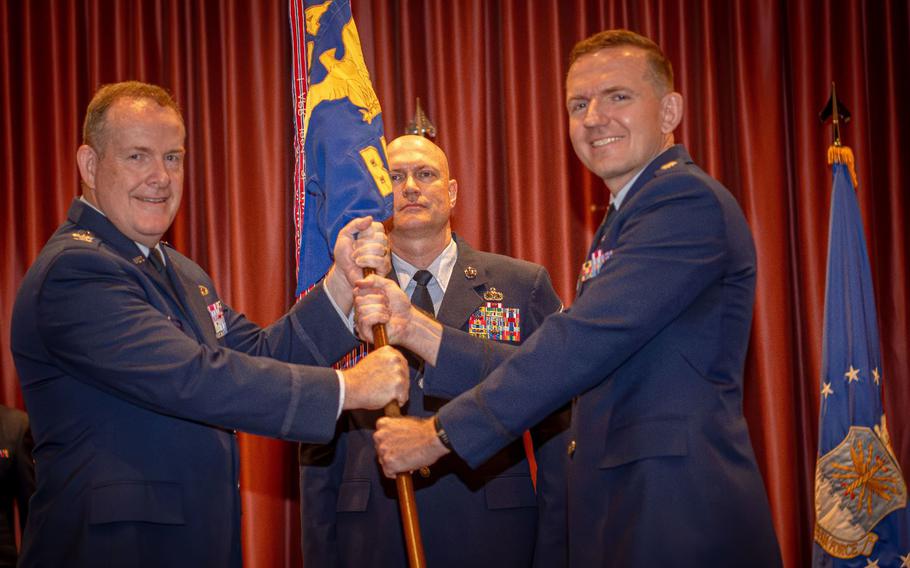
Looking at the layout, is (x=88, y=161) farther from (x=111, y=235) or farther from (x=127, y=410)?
(x=127, y=410)

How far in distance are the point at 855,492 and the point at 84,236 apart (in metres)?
2.99

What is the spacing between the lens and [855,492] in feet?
12.1

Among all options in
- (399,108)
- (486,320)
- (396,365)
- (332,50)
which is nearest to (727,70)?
(399,108)

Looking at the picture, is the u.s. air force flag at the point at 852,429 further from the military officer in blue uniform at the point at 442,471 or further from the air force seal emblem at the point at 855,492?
the military officer in blue uniform at the point at 442,471

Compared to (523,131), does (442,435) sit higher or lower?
lower

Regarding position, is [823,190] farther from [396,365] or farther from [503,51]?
[396,365]

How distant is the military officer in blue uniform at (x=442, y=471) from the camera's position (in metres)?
3.12

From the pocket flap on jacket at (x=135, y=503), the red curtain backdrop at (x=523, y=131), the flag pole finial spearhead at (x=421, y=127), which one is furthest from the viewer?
the red curtain backdrop at (x=523, y=131)

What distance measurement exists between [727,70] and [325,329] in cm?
271

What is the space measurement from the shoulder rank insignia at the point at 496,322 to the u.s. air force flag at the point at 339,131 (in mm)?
637

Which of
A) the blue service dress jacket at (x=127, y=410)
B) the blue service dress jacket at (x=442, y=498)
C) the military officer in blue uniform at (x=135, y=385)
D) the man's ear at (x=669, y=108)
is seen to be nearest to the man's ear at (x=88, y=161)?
the military officer in blue uniform at (x=135, y=385)

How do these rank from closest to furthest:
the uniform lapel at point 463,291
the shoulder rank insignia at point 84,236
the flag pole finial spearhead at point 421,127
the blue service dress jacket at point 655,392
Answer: the blue service dress jacket at point 655,392, the shoulder rank insignia at point 84,236, the uniform lapel at point 463,291, the flag pole finial spearhead at point 421,127

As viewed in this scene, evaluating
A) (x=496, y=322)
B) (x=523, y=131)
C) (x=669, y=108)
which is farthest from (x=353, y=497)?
(x=523, y=131)

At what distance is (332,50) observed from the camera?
2.92m
